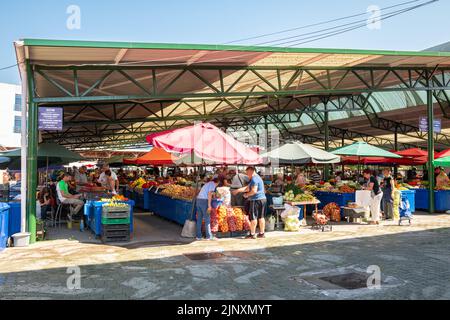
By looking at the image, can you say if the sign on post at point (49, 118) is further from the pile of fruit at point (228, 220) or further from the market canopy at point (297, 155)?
the market canopy at point (297, 155)

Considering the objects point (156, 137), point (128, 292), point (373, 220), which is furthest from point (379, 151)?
point (128, 292)

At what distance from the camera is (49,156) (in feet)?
41.4

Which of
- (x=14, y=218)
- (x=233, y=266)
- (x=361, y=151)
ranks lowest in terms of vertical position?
(x=233, y=266)

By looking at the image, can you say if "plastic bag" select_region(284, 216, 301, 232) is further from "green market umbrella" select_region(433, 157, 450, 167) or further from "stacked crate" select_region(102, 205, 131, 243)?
"green market umbrella" select_region(433, 157, 450, 167)

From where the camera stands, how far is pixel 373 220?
43.4 feet

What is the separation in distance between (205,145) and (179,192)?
13.8 feet

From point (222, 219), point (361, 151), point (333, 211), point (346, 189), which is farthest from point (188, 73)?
point (346, 189)

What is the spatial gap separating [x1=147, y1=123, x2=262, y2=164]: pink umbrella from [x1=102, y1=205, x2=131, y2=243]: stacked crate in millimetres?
1921

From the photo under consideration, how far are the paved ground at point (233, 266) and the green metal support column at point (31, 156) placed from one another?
2.18ft

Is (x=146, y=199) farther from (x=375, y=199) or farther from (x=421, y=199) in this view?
(x=421, y=199)

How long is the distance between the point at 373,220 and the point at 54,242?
9.64 metres
